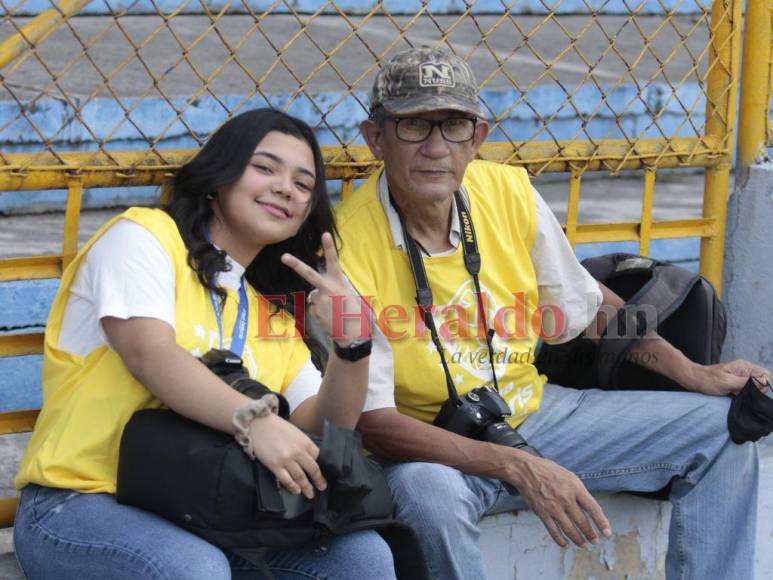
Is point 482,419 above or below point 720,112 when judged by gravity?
below

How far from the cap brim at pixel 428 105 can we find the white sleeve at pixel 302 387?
2.28ft

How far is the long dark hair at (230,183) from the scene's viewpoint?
102 inches

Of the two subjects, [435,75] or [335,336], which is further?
[435,75]

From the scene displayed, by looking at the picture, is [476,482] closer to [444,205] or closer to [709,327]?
[444,205]

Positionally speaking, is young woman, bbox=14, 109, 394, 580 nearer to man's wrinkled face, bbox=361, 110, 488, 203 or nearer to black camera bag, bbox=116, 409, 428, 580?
black camera bag, bbox=116, 409, 428, 580

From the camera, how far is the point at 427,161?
9.55 feet

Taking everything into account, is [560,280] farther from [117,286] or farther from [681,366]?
[117,286]

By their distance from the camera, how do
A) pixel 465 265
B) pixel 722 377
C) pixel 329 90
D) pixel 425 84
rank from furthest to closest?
pixel 329 90, pixel 722 377, pixel 465 265, pixel 425 84

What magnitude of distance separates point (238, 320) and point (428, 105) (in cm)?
73

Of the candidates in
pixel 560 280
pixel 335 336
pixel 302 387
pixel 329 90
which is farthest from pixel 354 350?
pixel 329 90

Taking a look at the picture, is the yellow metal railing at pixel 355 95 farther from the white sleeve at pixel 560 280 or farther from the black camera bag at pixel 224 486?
the black camera bag at pixel 224 486

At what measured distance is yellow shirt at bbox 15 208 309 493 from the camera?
2.41 m

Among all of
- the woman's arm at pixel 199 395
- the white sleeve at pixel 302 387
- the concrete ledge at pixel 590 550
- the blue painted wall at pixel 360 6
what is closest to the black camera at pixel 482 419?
the concrete ledge at pixel 590 550

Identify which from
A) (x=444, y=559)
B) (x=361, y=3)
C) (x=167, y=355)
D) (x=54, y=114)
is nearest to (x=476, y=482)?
(x=444, y=559)
